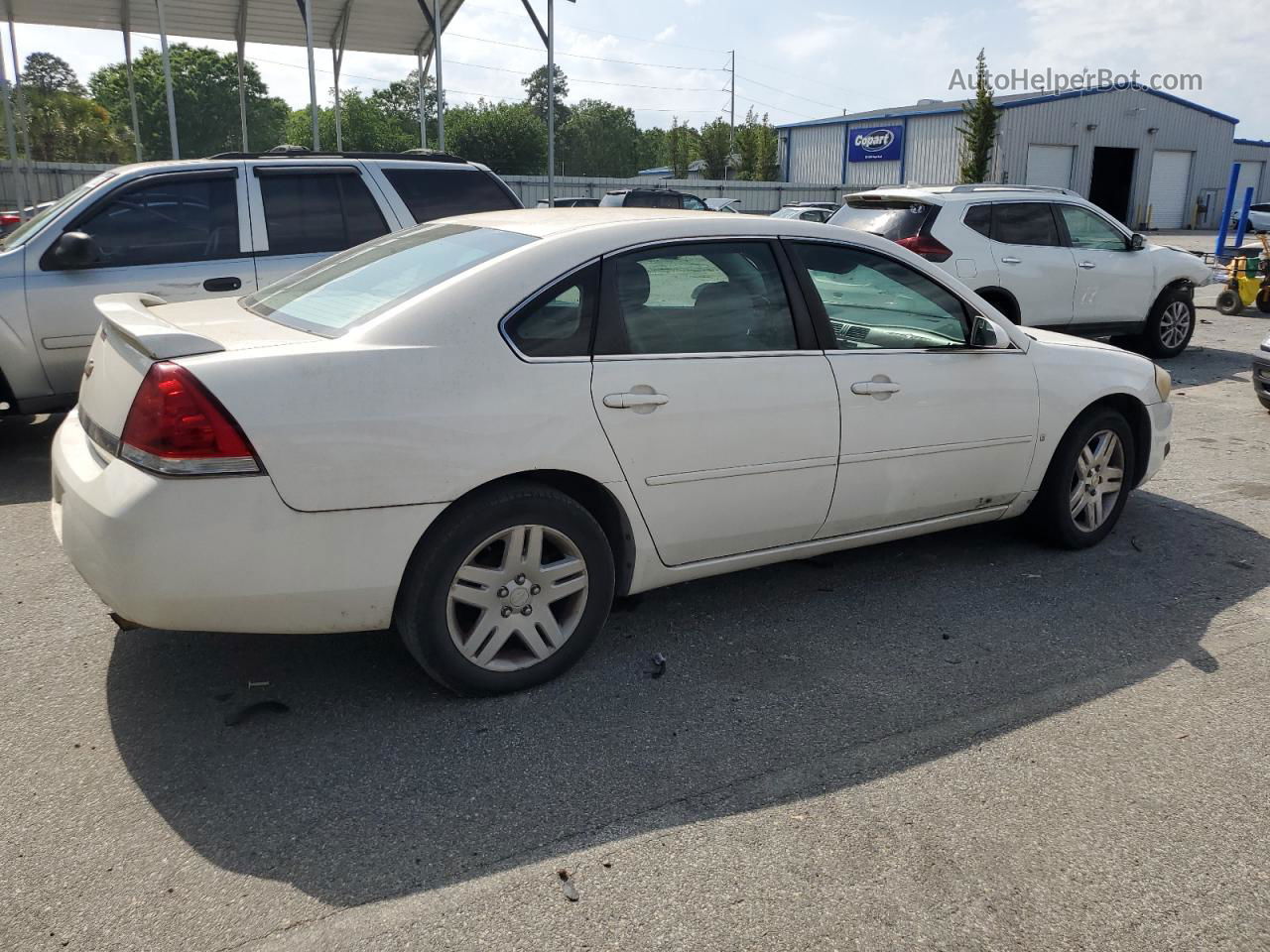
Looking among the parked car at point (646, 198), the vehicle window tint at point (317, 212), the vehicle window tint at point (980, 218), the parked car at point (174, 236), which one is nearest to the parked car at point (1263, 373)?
the vehicle window tint at point (980, 218)

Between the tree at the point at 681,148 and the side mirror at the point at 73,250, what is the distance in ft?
231

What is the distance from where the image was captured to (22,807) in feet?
9.53

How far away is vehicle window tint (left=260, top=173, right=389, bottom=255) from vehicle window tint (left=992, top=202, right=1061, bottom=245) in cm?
599

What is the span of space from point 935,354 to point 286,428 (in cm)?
274

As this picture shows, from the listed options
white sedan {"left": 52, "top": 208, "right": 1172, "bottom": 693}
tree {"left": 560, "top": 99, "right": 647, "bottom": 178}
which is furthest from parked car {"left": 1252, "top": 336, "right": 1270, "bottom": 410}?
tree {"left": 560, "top": 99, "right": 647, "bottom": 178}

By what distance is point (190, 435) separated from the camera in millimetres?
2998

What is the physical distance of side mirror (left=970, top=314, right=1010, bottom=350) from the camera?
4578 millimetres

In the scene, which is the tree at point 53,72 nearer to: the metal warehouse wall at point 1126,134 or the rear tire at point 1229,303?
the metal warehouse wall at point 1126,134

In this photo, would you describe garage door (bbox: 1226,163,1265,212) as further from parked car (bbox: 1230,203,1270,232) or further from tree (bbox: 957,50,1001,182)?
tree (bbox: 957,50,1001,182)

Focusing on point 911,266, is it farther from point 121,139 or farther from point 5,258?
point 121,139

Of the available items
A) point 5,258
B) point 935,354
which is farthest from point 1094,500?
point 5,258

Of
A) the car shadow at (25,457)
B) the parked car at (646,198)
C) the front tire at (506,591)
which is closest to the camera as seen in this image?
the front tire at (506,591)

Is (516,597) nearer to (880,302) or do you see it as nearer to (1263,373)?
(880,302)

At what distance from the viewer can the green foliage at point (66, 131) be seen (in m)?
51.4
